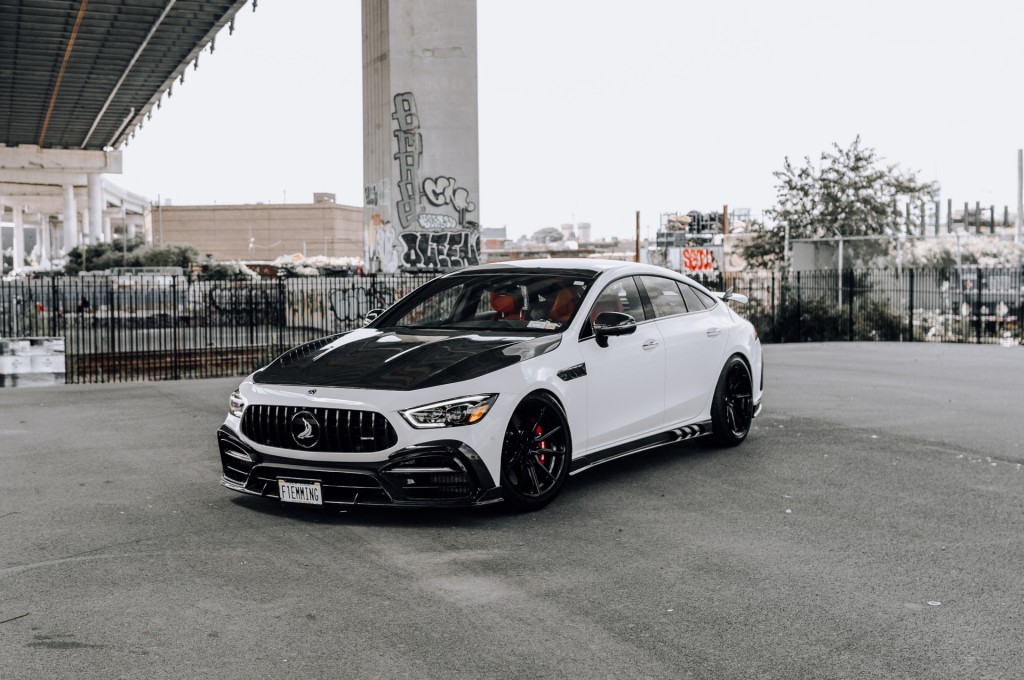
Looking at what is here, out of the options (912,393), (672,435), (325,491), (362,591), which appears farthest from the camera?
(912,393)

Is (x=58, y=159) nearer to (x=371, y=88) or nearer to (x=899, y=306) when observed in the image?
(x=371, y=88)

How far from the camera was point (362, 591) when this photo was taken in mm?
5199

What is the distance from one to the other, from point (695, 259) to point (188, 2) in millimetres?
20702

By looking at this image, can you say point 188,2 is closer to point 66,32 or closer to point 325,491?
point 66,32

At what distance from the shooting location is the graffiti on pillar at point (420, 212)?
2722cm

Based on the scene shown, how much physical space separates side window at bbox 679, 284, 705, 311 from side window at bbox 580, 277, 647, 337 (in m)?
0.71

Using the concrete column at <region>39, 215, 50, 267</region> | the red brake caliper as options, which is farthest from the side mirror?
the concrete column at <region>39, 215, 50, 267</region>

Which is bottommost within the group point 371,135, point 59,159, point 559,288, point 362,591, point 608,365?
point 362,591

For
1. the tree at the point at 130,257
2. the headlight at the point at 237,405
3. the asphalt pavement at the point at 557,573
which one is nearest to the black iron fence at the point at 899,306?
the asphalt pavement at the point at 557,573

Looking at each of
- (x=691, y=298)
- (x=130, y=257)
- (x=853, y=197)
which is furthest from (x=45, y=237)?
(x=691, y=298)

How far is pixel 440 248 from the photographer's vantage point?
27.7 metres

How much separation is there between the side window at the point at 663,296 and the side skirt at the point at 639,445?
883 millimetres

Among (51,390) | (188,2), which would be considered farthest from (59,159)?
(51,390)

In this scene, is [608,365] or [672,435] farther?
[672,435]
